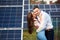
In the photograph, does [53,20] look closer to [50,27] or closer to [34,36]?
[50,27]

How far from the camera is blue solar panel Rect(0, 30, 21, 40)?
367 centimetres

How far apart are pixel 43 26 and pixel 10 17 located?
1.75ft

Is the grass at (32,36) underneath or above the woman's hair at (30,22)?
underneath

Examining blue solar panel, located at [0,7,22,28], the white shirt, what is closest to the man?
the white shirt

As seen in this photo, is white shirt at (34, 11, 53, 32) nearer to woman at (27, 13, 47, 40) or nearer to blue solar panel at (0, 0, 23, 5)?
woman at (27, 13, 47, 40)

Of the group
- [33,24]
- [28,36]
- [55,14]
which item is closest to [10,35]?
[28,36]

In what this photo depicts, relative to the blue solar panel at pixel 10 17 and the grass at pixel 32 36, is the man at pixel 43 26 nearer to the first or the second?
the grass at pixel 32 36

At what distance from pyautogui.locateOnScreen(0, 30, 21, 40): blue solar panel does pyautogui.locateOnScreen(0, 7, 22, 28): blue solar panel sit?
0.09 m

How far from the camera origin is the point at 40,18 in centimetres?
368

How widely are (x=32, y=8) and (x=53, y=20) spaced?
37cm

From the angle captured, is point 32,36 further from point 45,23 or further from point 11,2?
point 11,2

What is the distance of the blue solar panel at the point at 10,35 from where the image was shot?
12.0 feet

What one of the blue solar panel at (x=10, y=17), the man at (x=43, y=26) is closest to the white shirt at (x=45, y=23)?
the man at (x=43, y=26)

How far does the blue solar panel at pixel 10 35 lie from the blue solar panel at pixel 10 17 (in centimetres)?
9
